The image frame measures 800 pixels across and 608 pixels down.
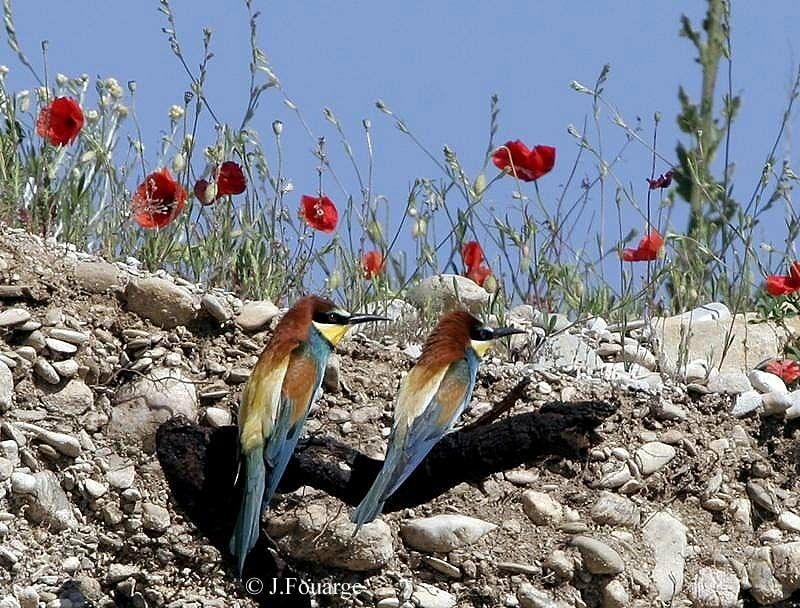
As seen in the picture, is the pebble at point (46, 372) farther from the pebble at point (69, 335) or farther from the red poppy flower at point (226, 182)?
the red poppy flower at point (226, 182)

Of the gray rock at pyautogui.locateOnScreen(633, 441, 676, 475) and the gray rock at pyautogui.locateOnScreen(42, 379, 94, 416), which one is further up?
Result: the gray rock at pyautogui.locateOnScreen(633, 441, 676, 475)

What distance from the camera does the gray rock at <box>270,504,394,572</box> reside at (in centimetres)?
481

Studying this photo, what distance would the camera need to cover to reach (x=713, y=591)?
197 inches

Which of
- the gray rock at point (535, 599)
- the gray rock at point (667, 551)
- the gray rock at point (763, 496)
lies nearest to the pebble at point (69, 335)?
the gray rock at point (535, 599)

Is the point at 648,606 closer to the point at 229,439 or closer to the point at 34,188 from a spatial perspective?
the point at 229,439

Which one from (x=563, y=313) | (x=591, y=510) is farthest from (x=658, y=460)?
(x=563, y=313)

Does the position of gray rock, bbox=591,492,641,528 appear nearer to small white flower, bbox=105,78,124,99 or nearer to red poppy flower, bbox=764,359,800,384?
red poppy flower, bbox=764,359,800,384

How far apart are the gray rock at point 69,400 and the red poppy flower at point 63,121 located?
2.52 feet

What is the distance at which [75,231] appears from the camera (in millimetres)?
5441

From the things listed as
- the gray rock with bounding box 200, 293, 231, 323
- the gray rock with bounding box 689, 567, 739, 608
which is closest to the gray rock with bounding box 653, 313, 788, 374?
the gray rock with bounding box 689, 567, 739, 608

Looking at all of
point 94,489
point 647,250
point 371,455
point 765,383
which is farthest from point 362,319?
point 765,383

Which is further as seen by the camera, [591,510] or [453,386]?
[591,510]

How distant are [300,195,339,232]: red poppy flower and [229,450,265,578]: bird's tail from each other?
4.27 feet

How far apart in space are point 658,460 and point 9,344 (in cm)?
182
